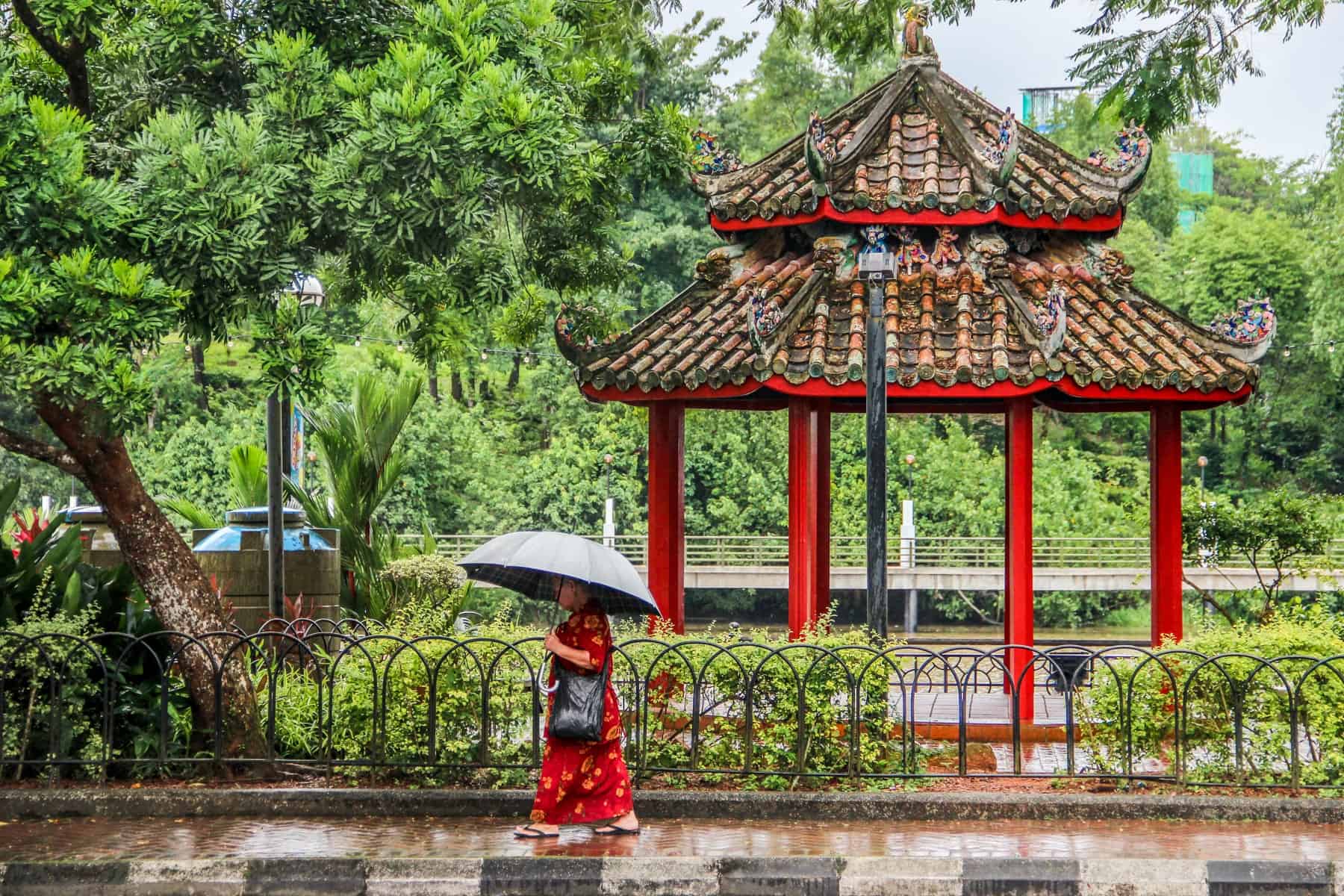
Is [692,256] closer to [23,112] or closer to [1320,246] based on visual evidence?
[1320,246]

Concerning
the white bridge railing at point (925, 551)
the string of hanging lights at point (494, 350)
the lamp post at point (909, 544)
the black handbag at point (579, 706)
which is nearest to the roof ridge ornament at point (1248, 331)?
the black handbag at point (579, 706)

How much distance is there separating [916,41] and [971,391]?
3746mm

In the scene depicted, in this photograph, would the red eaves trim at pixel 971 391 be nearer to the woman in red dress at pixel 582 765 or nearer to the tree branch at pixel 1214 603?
the tree branch at pixel 1214 603

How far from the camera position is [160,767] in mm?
9352

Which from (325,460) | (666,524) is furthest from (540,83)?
(325,460)

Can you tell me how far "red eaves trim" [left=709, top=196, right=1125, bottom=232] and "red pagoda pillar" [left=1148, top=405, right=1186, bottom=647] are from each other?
164 cm

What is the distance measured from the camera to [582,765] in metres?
8.30

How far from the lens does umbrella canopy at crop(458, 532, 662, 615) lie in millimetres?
7816

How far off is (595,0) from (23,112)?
19.3 ft

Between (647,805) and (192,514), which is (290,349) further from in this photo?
(192,514)

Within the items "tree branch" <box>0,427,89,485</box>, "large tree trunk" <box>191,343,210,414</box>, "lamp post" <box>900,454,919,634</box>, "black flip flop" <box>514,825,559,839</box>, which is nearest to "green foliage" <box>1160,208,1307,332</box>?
"lamp post" <box>900,454,919,634</box>

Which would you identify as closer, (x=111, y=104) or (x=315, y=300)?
(x=111, y=104)

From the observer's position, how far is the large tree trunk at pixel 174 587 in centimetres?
942

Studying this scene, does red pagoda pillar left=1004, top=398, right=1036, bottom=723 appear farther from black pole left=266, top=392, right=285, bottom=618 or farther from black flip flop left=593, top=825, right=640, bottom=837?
black pole left=266, top=392, right=285, bottom=618
